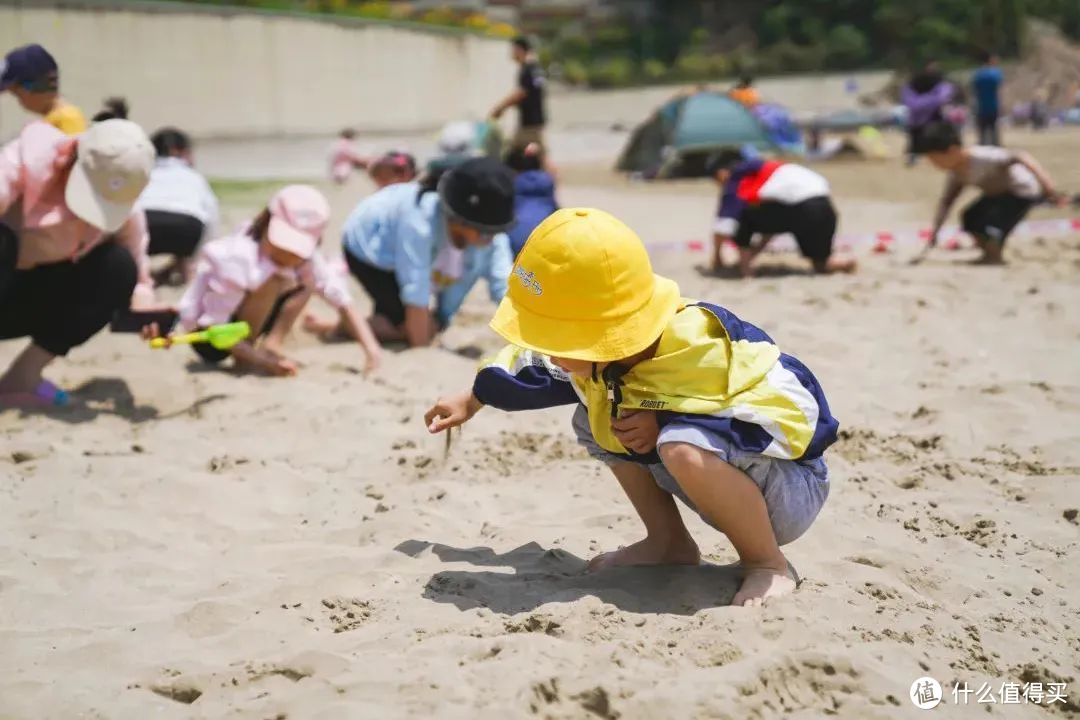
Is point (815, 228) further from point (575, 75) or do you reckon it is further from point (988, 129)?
point (575, 75)

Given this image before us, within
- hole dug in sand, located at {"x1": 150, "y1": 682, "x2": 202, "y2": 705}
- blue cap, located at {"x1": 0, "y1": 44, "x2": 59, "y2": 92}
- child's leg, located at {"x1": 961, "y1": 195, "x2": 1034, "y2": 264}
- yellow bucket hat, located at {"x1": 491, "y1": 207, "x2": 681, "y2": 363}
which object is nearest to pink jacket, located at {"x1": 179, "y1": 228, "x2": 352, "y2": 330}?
blue cap, located at {"x1": 0, "y1": 44, "x2": 59, "y2": 92}

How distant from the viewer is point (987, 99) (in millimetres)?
14367

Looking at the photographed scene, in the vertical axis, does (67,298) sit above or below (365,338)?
above

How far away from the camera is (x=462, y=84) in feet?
66.0

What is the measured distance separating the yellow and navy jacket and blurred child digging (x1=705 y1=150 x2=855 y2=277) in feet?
13.8

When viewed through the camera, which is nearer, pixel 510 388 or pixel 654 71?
pixel 510 388

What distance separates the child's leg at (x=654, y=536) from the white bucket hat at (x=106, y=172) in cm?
207

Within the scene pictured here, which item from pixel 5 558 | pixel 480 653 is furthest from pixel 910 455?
pixel 5 558

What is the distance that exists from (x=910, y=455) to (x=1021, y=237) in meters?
5.05

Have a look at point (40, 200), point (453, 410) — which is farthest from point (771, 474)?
point (40, 200)

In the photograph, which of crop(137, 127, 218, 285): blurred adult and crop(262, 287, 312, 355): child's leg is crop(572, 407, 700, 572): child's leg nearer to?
crop(262, 287, 312, 355): child's leg

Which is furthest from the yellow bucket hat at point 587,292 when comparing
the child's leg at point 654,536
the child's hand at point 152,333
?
the child's hand at point 152,333

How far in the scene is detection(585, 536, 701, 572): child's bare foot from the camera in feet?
9.58

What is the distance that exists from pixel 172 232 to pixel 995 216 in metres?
4.69
